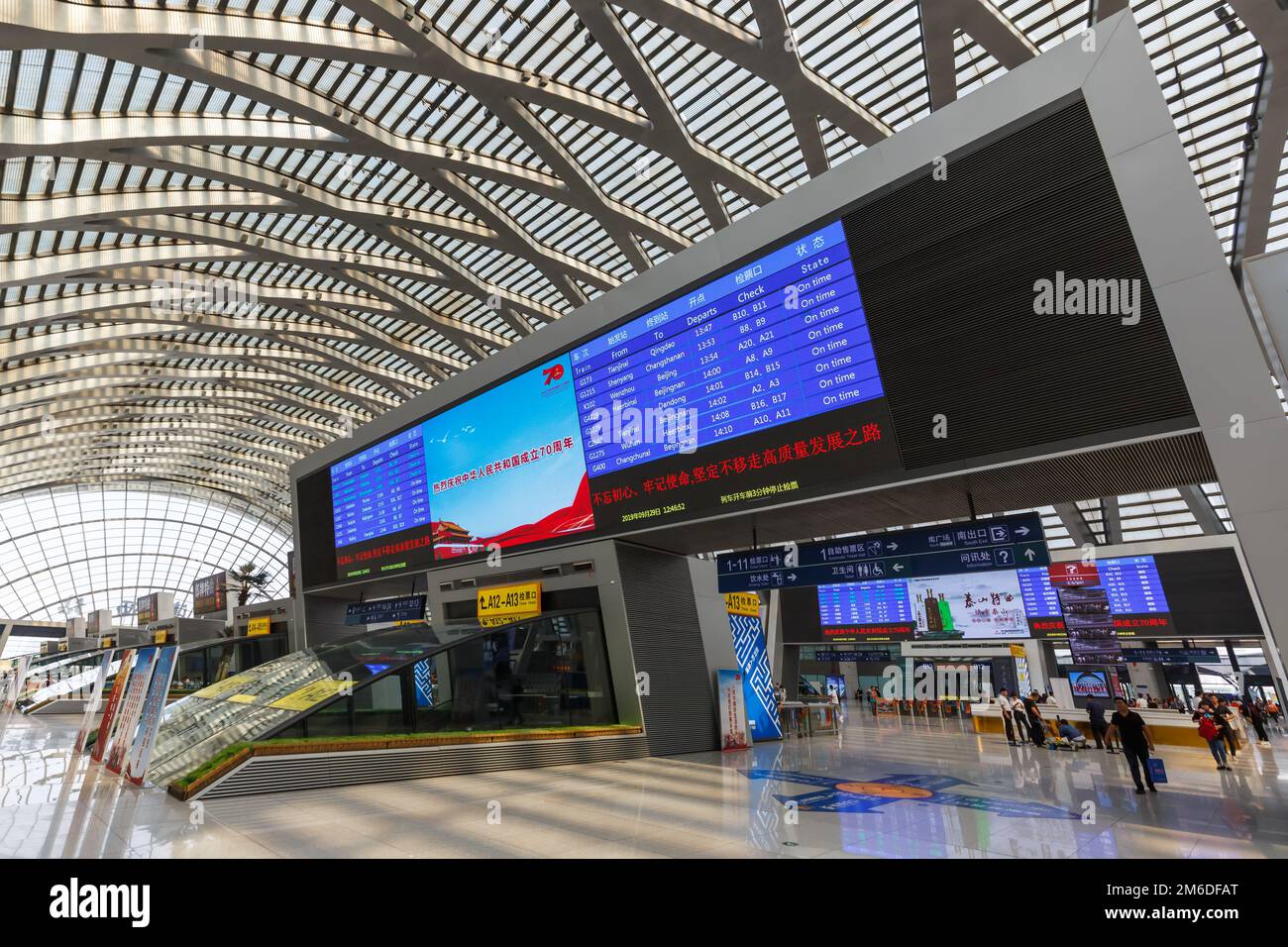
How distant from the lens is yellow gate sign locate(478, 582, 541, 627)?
13.8 m

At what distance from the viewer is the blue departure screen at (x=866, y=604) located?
27.4 m

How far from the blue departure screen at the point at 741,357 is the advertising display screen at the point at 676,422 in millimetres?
19

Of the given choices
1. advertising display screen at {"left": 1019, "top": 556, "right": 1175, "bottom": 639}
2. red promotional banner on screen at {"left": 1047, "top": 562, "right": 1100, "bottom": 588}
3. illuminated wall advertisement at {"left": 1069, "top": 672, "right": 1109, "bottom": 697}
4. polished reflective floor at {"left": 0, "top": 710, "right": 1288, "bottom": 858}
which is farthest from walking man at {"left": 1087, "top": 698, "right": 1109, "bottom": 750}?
illuminated wall advertisement at {"left": 1069, "top": 672, "right": 1109, "bottom": 697}

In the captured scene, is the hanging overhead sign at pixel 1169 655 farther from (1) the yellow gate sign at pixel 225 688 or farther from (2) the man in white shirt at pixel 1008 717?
(1) the yellow gate sign at pixel 225 688

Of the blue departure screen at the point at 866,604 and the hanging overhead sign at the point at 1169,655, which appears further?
the blue departure screen at the point at 866,604

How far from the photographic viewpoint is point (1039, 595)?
25.6m

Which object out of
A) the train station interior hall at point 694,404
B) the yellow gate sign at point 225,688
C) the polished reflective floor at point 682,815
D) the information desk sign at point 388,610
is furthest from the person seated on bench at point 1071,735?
the yellow gate sign at point 225,688

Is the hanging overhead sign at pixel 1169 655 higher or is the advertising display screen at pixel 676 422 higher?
the advertising display screen at pixel 676 422

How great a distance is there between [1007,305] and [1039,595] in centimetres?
2103

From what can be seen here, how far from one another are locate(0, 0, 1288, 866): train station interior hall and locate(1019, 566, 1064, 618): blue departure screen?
0.11m

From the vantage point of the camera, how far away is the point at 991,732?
20.9 m

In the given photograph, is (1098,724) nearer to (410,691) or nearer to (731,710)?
(731,710)
